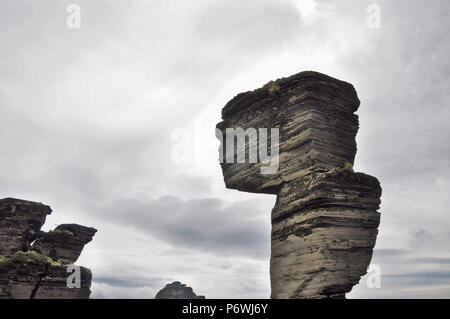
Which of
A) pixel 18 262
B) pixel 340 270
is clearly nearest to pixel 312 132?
pixel 340 270

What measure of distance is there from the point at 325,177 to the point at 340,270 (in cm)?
372

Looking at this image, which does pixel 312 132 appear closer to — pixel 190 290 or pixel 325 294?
pixel 325 294

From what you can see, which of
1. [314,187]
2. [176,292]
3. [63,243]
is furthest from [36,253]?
[176,292]

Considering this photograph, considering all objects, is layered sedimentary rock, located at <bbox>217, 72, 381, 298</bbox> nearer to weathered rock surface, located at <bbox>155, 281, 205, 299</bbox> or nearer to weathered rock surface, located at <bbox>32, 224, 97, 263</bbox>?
weathered rock surface, located at <bbox>32, 224, 97, 263</bbox>

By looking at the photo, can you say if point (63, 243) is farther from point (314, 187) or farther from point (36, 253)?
point (314, 187)

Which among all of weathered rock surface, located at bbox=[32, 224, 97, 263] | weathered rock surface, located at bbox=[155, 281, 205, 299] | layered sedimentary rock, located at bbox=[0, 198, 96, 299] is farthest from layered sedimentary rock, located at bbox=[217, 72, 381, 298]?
weathered rock surface, located at bbox=[155, 281, 205, 299]

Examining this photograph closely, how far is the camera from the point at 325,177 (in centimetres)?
1391

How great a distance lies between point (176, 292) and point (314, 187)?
7762cm

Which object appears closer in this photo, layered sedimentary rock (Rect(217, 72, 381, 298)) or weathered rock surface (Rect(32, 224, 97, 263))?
layered sedimentary rock (Rect(217, 72, 381, 298))

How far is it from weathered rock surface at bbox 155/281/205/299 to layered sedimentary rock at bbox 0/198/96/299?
51.8 m

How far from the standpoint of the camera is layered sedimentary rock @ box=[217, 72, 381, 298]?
13375mm

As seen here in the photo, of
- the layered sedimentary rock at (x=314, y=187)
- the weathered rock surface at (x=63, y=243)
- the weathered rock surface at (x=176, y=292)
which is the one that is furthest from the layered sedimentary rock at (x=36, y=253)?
the weathered rock surface at (x=176, y=292)

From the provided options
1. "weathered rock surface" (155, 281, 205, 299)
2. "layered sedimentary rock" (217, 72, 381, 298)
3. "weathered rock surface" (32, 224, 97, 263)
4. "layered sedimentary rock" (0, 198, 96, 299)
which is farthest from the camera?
"weathered rock surface" (155, 281, 205, 299)

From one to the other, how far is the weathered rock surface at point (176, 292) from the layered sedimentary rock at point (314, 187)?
71.5 metres
